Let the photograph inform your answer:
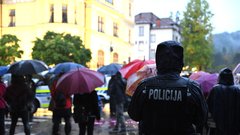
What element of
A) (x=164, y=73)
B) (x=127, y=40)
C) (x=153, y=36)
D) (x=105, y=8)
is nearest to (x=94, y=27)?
(x=105, y=8)

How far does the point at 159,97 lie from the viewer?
3236 mm

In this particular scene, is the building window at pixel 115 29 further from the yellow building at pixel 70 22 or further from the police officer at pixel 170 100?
the police officer at pixel 170 100

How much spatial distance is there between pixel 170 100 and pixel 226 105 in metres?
3.34

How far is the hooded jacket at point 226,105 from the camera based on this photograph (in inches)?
242

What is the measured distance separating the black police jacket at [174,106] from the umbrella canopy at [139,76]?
4.08 metres

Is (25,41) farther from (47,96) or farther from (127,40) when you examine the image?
(47,96)

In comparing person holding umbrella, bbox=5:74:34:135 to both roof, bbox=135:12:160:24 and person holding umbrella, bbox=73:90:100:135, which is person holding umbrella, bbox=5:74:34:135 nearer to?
person holding umbrella, bbox=73:90:100:135

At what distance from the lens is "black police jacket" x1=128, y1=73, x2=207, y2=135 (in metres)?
3.18

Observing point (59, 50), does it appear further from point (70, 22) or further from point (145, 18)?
point (145, 18)

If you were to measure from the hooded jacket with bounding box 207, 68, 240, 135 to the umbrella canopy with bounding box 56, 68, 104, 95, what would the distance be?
247 cm

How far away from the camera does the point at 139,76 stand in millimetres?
7762

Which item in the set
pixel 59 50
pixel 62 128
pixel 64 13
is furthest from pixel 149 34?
pixel 62 128

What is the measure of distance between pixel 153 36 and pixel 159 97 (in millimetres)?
65835

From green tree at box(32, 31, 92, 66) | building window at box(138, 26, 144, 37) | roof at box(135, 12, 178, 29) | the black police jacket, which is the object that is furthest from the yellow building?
the black police jacket
